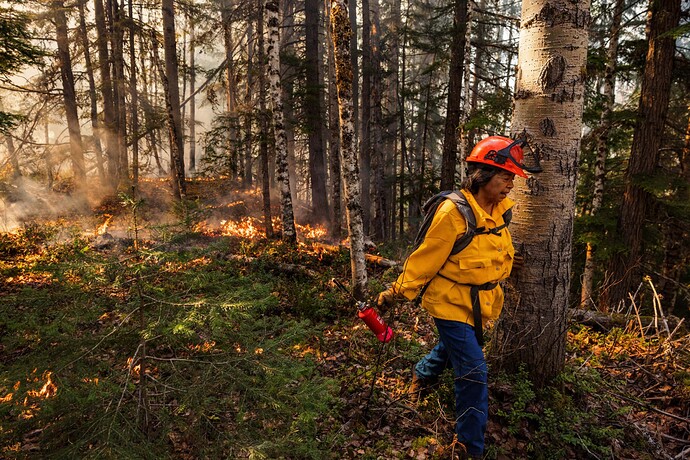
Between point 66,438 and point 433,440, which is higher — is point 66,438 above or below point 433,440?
above

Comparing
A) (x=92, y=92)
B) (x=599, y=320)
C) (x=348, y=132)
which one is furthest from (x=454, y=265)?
(x=92, y=92)

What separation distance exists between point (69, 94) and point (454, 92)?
15439 millimetres

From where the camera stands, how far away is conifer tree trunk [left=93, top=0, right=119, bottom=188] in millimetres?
15430

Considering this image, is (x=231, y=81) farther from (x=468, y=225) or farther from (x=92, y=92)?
(x=468, y=225)

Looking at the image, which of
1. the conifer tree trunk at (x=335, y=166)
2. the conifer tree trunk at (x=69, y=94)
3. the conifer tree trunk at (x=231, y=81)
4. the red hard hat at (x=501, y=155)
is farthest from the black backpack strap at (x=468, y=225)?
the conifer tree trunk at (x=69, y=94)

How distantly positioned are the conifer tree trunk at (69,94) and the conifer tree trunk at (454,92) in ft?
46.5

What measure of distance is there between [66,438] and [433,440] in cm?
285

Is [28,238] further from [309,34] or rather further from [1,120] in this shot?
[309,34]

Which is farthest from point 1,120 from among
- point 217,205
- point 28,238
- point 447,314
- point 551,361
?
point 217,205

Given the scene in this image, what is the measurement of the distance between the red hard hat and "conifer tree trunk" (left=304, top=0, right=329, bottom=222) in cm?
1186

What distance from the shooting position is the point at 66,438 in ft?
6.77

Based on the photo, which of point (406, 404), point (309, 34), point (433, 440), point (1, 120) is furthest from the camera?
point (309, 34)

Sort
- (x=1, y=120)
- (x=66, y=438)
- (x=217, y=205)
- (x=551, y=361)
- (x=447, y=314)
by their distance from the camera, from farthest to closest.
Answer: (x=217, y=205) < (x=1, y=120) < (x=551, y=361) < (x=447, y=314) < (x=66, y=438)

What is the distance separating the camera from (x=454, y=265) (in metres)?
2.97
